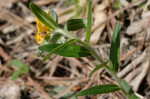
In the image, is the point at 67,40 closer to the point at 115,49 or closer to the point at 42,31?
the point at 42,31

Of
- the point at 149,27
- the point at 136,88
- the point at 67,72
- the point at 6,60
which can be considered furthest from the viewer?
the point at 6,60

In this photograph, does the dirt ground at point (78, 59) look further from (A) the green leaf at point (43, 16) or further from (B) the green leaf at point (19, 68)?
(A) the green leaf at point (43, 16)

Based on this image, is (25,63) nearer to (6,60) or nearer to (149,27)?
(6,60)

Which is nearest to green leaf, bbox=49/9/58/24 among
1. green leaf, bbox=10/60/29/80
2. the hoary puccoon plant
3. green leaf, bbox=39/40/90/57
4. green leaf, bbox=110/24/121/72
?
the hoary puccoon plant

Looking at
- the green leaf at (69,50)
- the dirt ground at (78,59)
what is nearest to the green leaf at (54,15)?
the green leaf at (69,50)

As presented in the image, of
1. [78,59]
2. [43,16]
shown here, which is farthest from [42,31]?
[78,59]

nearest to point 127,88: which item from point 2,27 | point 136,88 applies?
point 136,88

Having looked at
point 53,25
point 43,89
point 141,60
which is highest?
point 53,25
